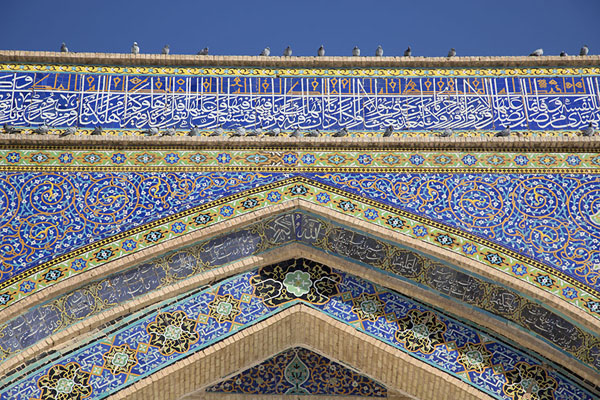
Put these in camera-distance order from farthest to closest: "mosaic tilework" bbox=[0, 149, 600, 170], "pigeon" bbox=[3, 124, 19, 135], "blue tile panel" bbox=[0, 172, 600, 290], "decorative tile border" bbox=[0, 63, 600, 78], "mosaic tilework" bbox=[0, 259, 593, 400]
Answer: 1. "decorative tile border" bbox=[0, 63, 600, 78]
2. "pigeon" bbox=[3, 124, 19, 135]
3. "mosaic tilework" bbox=[0, 149, 600, 170]
4. "blue tile panel" bbox=[0, 172, 600, 290]
5. "mosaic tilework" bbox=[0, 259, 593, 400]

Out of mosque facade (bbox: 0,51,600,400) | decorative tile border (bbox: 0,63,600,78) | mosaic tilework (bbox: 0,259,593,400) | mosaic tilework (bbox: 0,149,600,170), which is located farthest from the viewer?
decorative tile border (bbox: 0,63,600,78)

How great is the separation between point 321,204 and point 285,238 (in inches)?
12.4

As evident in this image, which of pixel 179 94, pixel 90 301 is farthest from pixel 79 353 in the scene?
pixel 179 94

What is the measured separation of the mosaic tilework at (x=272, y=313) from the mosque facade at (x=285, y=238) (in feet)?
0.04

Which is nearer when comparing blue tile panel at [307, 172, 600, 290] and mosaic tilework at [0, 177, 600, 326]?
mosaic tilework at [0, 177, 600, 326]

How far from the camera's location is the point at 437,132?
757 cm

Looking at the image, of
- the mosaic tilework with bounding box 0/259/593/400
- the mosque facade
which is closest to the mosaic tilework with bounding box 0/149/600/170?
the mosque facade

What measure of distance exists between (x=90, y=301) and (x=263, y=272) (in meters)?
1.05

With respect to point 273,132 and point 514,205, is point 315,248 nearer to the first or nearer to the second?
point 273,132

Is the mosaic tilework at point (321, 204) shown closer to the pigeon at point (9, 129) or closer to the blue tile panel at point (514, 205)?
the blue tile panel at point (514, 205)

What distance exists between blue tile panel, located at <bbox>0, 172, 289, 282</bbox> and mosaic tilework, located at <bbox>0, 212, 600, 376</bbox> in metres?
0.26

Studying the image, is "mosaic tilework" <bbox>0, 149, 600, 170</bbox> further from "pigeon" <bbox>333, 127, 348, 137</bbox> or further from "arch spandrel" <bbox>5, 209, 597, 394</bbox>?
"arch spandrel" <bbox>5, 209, 597, 394</bbox>

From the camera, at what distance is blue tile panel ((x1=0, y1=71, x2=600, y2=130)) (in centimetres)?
757

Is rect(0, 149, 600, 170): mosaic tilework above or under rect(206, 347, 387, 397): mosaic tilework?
above
